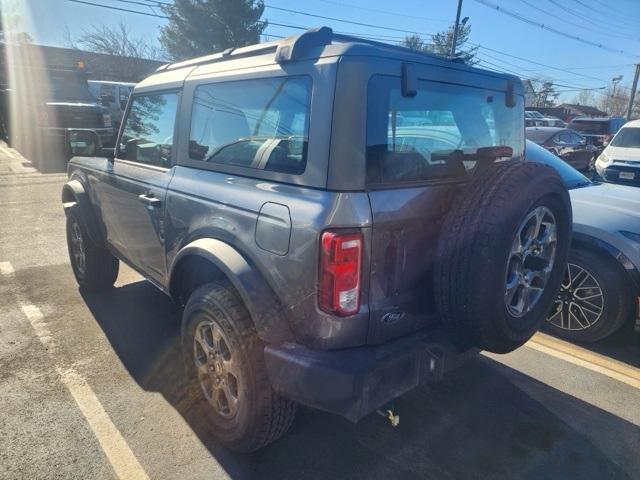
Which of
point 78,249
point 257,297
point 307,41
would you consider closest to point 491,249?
point 257,297

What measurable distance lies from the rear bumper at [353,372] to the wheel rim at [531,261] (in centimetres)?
52

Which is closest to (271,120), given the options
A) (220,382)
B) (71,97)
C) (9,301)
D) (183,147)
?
(183,147)

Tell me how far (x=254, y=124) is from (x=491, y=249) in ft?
4.39

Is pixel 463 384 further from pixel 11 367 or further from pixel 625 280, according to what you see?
pixel 11 367

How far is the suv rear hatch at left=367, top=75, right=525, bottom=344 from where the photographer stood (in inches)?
76.5

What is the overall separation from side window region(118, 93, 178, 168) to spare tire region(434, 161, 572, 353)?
194 centimetres

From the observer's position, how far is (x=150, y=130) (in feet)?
11.0

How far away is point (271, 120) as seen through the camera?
224 centimetres

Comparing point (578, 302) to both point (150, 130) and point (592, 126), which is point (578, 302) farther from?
point (592, 126)

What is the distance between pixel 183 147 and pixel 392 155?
1.45 metres

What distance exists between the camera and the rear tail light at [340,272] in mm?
1825

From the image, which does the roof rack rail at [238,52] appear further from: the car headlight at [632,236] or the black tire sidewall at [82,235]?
the car headlight at [632,236]

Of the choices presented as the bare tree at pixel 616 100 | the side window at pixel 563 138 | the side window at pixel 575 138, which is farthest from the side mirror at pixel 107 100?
the bare tree at pixel 616 100

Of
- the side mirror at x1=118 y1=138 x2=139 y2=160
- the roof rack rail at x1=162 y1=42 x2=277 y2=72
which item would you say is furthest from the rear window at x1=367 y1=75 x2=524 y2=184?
the side mirror at x1=118 y1=138 x2=139 y2=160
